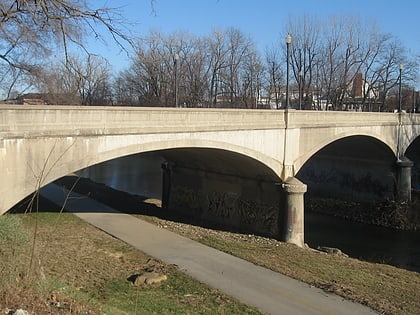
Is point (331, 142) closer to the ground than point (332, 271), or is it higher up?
higher up

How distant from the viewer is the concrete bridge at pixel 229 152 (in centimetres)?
975

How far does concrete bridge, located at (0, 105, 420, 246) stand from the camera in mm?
9750

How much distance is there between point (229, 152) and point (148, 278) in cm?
664

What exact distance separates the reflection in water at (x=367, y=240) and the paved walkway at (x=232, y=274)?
761cm

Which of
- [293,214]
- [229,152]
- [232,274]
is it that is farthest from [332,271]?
[229,152]

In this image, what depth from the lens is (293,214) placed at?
16.8 metres

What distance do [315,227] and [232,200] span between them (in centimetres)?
576

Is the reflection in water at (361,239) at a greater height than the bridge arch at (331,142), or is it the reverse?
the bridge arch at (331,142)

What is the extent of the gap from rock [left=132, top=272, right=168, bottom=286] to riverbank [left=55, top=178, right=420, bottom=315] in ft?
9.93

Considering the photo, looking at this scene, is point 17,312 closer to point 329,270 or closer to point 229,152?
point 329,270

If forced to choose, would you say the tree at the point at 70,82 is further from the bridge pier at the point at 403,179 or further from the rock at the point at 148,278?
the bridge pier at the point at 403,179

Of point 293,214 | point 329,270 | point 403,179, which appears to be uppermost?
point 403,179

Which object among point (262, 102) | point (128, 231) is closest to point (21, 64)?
point (128, 231)

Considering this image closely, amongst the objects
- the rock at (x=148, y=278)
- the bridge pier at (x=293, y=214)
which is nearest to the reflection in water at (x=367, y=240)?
the bridge pier at (x=293, y=214)
